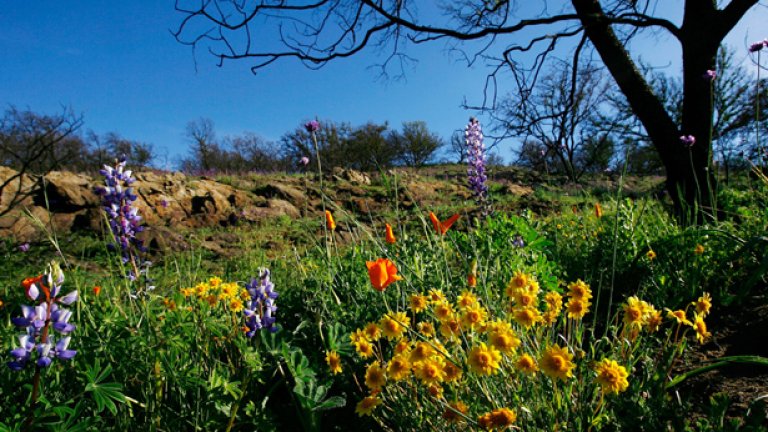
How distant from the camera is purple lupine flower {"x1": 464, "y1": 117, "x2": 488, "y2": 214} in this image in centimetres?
402

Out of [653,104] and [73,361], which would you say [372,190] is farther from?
[73,361]

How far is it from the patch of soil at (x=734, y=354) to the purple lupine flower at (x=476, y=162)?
227 cm

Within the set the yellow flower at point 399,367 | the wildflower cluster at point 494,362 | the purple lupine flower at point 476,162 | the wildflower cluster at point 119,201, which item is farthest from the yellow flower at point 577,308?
the purple lupine flower at point 476,162

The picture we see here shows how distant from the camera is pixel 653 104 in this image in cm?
434

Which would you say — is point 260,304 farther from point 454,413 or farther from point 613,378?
point 613,378

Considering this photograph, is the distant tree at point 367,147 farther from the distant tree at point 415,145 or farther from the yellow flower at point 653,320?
the yellow flower at point 653,320

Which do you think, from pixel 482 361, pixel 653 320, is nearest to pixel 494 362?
pixel 482 361

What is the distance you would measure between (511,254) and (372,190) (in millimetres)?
9627

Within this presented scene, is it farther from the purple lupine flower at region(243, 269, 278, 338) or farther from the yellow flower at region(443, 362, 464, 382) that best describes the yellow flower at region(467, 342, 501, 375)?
the purple lupine flower at region(243, 269, 278, 338)

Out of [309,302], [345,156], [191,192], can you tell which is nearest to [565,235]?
[309,302]

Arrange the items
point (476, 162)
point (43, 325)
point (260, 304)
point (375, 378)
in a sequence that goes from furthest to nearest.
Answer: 1. point (476, 162)
2. point (260, 304)
3. point (375, 378)
4. point (43, 325)

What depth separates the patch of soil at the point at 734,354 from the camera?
1252 millimetres

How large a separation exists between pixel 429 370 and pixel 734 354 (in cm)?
141

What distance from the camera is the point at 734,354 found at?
5.05ft
